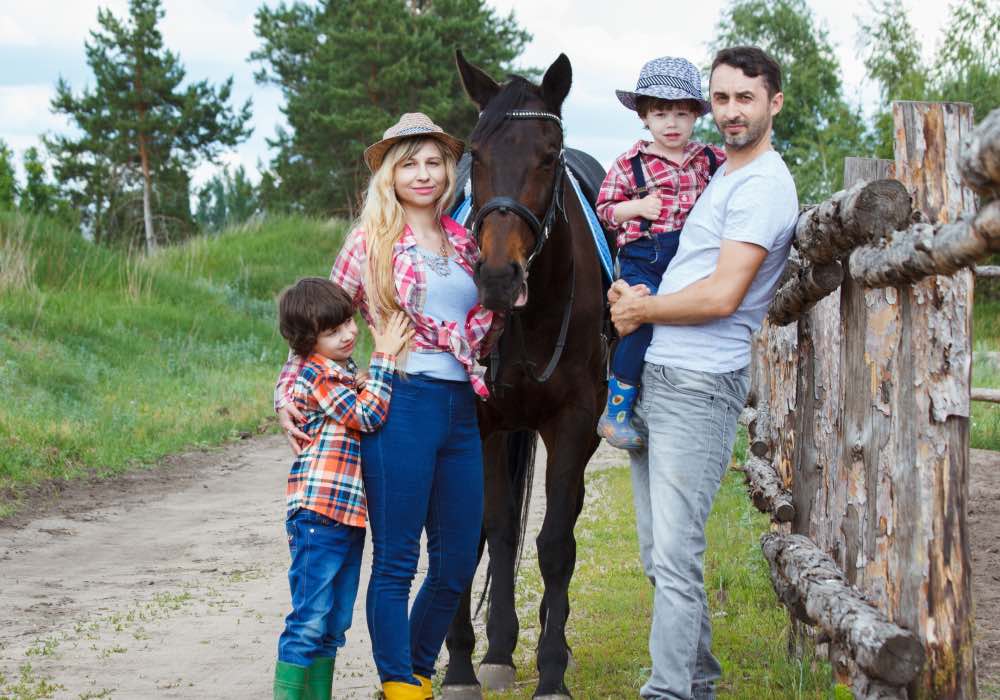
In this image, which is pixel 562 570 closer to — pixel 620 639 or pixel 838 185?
pixel 620 639

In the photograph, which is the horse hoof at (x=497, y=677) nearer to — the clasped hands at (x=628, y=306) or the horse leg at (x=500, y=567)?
the horse leg at (x=500, y=567)

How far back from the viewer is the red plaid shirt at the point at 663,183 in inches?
144

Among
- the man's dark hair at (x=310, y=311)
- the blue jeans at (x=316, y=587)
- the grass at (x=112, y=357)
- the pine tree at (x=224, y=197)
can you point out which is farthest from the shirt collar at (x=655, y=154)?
the pine tree at (x=224, y=197)

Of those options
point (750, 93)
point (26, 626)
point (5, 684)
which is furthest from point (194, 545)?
point (750, 93)

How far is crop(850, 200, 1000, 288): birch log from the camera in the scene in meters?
2.19

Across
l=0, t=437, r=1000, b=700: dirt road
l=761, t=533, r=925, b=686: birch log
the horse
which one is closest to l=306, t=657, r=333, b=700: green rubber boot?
l=0, t=437, r=1000, b=700: dirt road

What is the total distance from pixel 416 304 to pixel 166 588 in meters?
3.32

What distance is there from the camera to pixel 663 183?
3660mm

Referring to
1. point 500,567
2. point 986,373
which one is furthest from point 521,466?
point 986,373

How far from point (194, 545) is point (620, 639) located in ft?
10.9

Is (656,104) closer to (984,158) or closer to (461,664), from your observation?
(984,158)

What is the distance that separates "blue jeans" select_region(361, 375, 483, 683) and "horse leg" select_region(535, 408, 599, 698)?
2.15ft

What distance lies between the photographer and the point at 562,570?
4430 millimetres

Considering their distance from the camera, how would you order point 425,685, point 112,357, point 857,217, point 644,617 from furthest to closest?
point 112,357 < point 644,617 < point 425,685 < point 857,217
